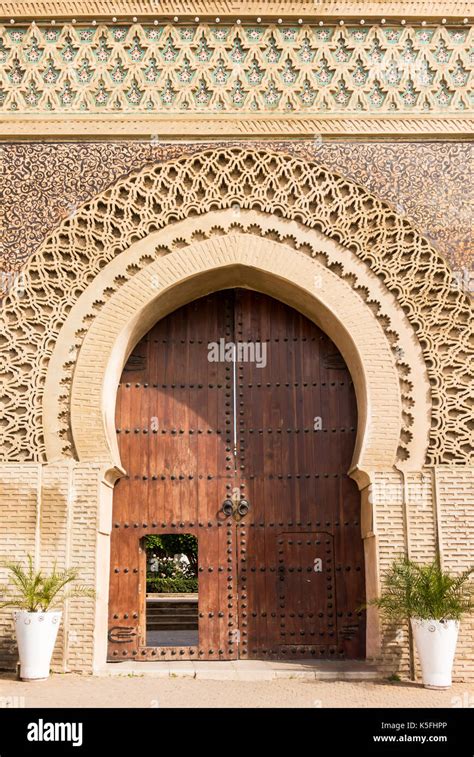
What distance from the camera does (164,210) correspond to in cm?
682

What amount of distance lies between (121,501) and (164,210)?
8.16 ft

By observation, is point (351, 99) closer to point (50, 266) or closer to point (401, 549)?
point (50, 266)

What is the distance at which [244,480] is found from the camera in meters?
6.84

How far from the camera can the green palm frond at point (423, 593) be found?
559cm

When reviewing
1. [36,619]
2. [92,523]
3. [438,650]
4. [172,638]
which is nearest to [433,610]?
[438,650]

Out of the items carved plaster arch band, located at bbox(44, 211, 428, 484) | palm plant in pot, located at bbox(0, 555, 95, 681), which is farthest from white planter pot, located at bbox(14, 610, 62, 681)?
carved plaster arch band, located at bbox(44, 211, 428, 484)

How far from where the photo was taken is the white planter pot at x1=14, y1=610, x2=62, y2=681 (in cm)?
566

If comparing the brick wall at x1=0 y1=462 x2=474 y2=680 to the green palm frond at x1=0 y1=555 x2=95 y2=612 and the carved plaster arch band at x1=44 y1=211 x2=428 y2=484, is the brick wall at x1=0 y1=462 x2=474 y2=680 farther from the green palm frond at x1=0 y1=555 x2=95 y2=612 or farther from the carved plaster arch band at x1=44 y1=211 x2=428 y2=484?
the carved plaster arch band at x1=44 y1=211 x2=428 y2=484

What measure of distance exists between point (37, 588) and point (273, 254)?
3.25 metres

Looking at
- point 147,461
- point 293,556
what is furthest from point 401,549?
point 147,461

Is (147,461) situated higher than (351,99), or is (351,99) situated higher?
(351,99)

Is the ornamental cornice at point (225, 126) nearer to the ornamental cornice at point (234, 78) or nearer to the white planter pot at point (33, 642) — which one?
the ornamental cornice at point (234, 78)

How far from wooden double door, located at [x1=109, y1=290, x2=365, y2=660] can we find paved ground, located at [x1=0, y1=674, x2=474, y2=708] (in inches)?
31.2

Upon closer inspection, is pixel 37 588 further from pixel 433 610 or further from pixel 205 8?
pixel 205 8
